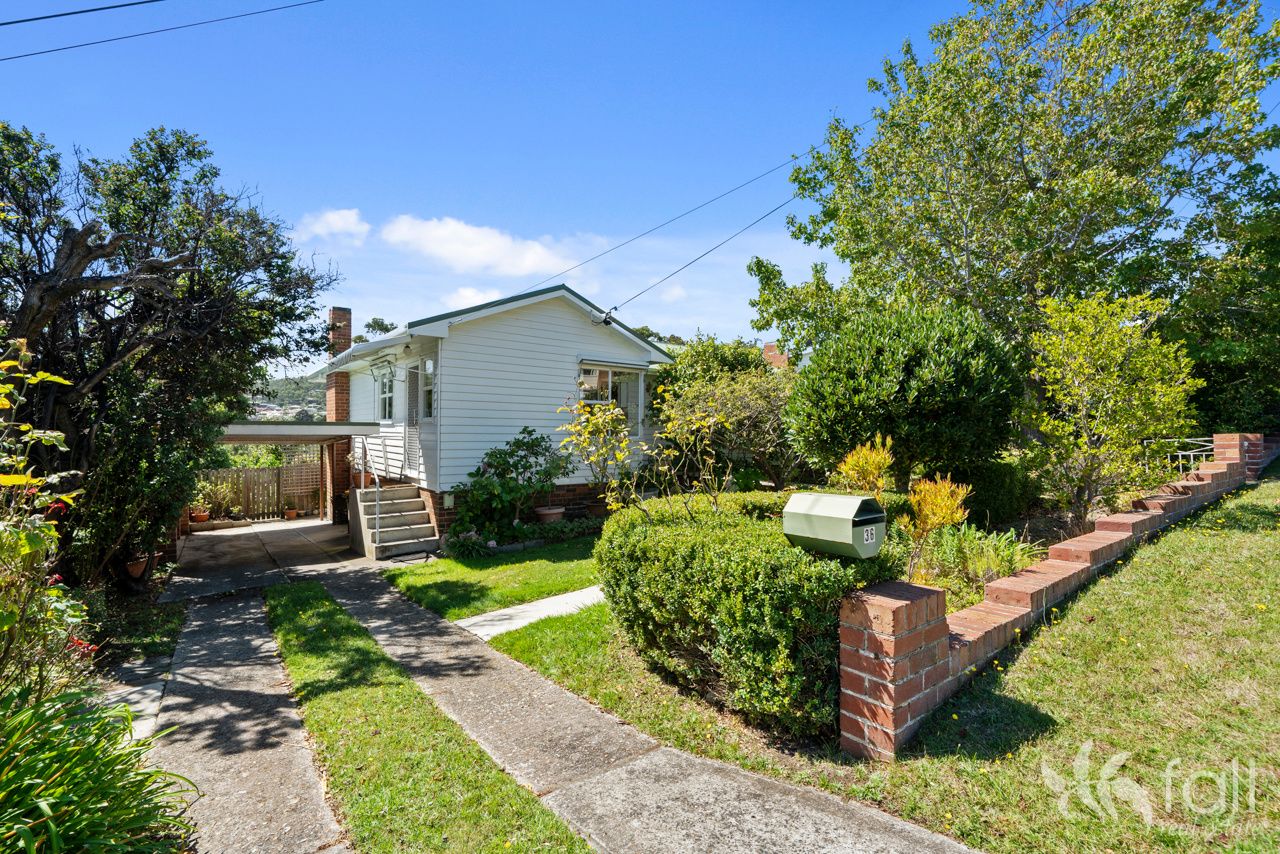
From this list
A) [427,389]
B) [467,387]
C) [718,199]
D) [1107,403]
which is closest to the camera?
[1107,403]

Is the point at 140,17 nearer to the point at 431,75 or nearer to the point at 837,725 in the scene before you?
the point at 431,75

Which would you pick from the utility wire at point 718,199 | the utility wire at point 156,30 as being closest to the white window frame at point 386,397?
the utility wire at point 718,199

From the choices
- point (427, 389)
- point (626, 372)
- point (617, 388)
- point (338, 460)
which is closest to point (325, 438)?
point (338, 460)

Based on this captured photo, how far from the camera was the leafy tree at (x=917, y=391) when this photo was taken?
7.57m

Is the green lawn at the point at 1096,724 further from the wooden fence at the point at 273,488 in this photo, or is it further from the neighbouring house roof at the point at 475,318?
the wooden fence at the point at 273,488

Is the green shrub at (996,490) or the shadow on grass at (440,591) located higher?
the green shrub at (996,490)

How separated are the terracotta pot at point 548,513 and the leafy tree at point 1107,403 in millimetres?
8487

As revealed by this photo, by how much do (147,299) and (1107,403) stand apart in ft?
42.4

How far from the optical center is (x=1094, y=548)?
16.7 feet

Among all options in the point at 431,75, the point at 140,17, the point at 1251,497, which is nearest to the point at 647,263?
the point at 431,75

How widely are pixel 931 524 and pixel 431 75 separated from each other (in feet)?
30.3

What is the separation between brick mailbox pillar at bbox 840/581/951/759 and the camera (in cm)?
310

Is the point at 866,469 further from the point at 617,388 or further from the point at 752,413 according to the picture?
the point at 617,388

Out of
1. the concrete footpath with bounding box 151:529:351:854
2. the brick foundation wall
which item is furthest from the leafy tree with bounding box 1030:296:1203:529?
the concrete footpath with bounding box 151:529:351:854
